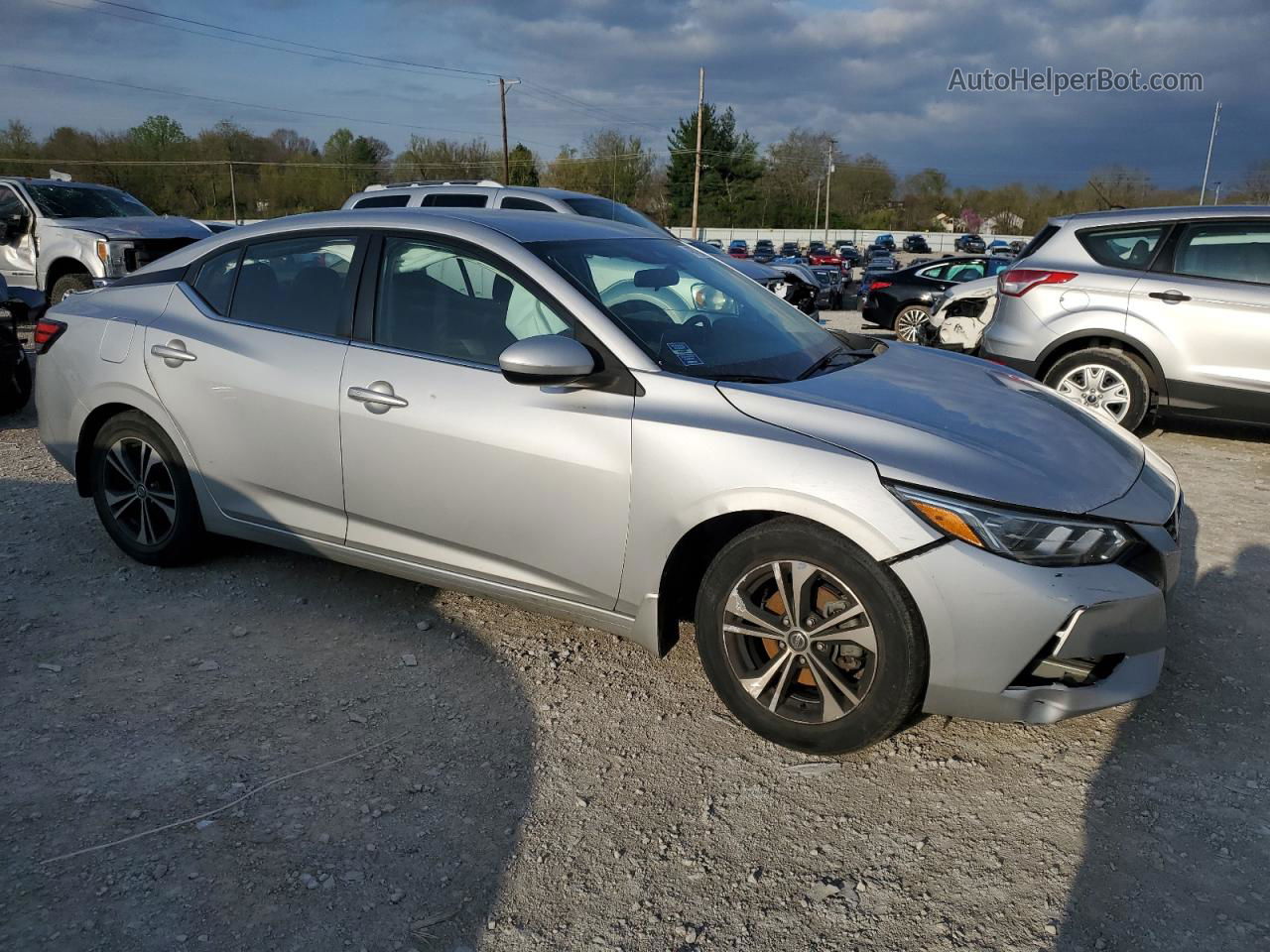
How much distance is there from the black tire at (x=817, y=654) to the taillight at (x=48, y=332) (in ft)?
11.6

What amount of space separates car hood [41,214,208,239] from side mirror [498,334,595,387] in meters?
10.5

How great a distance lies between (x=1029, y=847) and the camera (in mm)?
2742

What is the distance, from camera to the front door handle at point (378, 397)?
12.1ft

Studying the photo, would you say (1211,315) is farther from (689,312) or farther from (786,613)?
(786,613)

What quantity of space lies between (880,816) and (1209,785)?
1.05 m

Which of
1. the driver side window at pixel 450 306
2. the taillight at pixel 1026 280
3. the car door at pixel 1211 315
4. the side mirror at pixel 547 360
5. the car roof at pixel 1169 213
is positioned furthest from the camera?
the taillight at pixel 1026 280

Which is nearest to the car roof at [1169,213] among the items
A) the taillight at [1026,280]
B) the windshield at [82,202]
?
the taillight at [1026,280]

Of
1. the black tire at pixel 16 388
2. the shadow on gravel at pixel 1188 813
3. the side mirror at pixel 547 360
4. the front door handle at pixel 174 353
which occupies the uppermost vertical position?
the side mirror at pixel 547 360

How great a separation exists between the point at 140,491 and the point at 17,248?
9921 millimetres

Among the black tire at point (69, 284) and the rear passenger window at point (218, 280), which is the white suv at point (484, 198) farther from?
the rear passenger window at point (218, 280)

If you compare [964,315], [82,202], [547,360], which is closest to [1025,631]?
[547,360]

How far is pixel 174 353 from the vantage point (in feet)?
14.0

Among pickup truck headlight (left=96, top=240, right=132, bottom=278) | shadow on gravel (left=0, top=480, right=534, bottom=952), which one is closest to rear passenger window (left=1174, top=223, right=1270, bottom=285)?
shadow on gravel (left=0, top=480, right=534, bottom=952)

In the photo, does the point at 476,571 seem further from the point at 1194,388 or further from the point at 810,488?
the point at 1194,388
